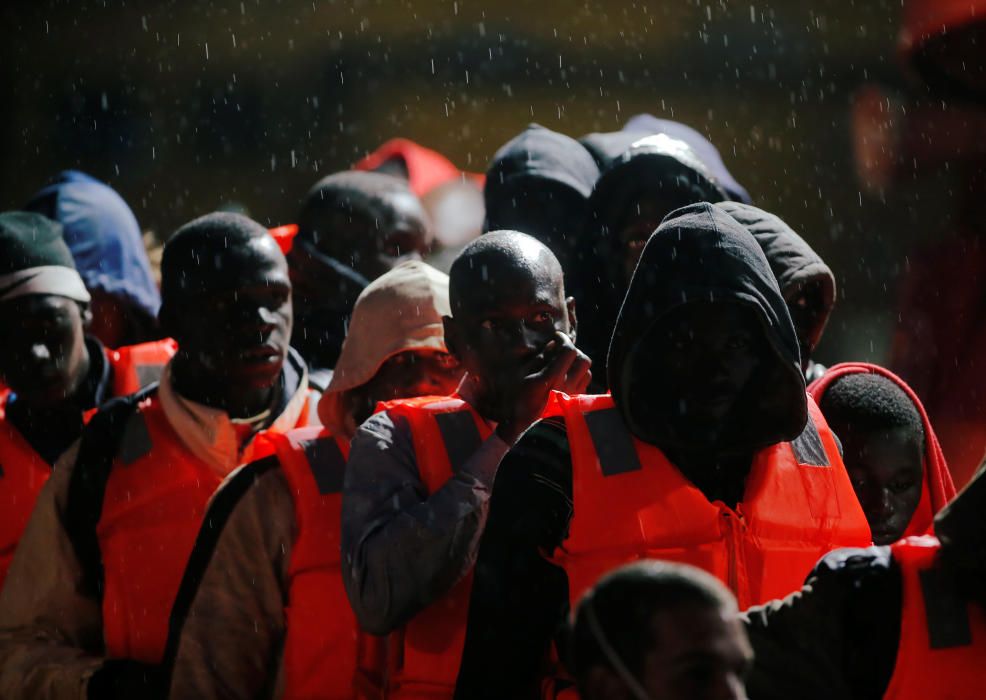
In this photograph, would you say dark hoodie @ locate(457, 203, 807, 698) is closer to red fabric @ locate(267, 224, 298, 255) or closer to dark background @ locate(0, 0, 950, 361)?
red fabric @ locate(267, 224, 298, 255)

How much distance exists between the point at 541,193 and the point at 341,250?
110cm

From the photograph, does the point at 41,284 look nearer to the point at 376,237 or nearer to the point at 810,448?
the point at 376,237

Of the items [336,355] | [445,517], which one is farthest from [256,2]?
[445,517]

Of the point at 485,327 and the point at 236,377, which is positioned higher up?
the point at 485,327

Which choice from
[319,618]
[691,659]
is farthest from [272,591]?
[691,659]

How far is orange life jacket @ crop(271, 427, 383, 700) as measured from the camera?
13.0 feet

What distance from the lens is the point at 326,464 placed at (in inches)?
163

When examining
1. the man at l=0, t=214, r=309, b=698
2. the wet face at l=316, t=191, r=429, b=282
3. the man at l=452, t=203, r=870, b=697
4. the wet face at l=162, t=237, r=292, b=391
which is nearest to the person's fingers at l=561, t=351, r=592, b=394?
the man at l=452, t=203, r=870, b=697

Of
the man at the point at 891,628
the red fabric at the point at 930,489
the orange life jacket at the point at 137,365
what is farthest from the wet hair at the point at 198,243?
the man at the point at 891,628

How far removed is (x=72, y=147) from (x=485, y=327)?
6.88 meters

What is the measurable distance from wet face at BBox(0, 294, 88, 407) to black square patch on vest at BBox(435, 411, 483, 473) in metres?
1.97

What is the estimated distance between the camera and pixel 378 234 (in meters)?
6.16

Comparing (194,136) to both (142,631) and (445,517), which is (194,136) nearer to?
(142,631)

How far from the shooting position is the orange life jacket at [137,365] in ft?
17.9
